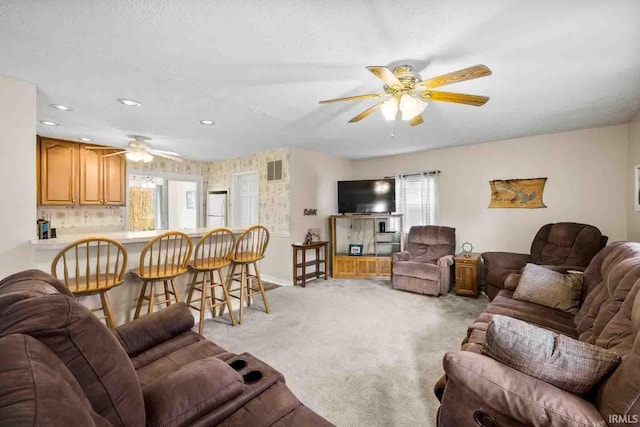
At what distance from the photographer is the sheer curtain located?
16.5ft

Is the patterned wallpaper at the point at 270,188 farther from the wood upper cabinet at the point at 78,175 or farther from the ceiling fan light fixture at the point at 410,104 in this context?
the ceiling fan light fixture at the point at 410,104

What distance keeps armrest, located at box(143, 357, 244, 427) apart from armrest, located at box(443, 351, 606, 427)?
97 cm

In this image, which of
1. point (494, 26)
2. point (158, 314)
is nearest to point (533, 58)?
point (494, 26)

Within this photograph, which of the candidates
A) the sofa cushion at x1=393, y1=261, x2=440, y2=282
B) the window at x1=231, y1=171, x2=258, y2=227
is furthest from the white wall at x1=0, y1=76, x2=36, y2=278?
the sofa cushion at x1=393, y1=261, x2=440, y2=282

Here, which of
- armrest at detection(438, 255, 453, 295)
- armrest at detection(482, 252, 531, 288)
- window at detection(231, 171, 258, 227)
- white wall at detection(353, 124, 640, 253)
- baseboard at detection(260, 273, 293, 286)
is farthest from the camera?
window at detection(231, 171, 258, 227)

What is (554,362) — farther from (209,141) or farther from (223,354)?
(209,141)

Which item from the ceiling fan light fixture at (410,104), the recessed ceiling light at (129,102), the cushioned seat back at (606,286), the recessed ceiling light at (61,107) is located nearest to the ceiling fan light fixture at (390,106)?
the ceiling fan light fixture at (410,104)

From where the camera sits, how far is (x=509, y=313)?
221 centimetres

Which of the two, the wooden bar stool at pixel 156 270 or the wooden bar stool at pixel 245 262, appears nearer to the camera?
the wooden bar stool at pixel 156 270

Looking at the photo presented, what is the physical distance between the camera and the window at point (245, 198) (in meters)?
5.67

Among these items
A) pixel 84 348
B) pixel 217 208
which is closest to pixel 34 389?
pixel 84 348

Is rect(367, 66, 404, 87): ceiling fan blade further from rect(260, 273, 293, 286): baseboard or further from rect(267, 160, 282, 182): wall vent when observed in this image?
rect(260, 273, 293, 286): baseboard

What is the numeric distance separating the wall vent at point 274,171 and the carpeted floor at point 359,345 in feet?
6.48

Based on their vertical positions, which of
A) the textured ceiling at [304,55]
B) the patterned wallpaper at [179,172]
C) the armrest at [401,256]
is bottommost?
the armrest at [401,256]
